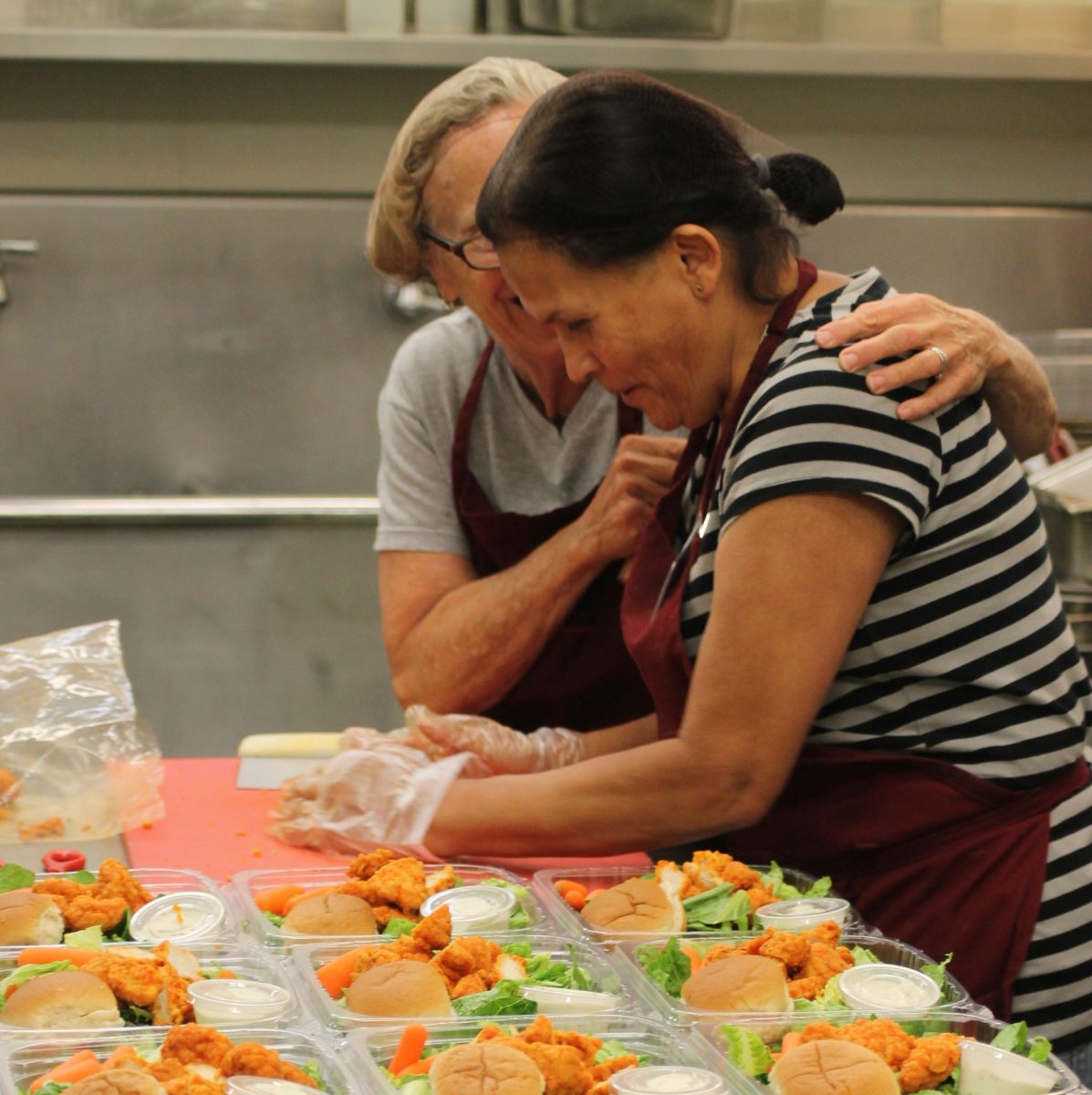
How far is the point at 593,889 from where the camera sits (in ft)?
5.35

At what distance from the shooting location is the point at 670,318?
62.0 inches

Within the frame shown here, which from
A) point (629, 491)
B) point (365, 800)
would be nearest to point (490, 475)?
point (629, 491)

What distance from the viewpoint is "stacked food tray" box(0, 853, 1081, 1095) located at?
43.9 inches

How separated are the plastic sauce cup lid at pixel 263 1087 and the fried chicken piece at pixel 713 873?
1.73 ft

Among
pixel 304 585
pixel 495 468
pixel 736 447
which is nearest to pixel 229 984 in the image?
pixel 736 447

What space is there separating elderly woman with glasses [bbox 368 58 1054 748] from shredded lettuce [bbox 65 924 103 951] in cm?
76

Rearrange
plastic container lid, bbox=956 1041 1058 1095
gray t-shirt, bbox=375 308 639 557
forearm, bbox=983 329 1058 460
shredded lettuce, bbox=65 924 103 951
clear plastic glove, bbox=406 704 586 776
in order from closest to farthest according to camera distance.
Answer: plastic container lid, bbox=956 1041 1058 1095, shredded lettuce, bbox=65 924 103 951, forearm, bbox=983 329 1058 460, clear plastic glove, bbox=406 704 586 776, gray t-shirt, bbox=375 308 639 557

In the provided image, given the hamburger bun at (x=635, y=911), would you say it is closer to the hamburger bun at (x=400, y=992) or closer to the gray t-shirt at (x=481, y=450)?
the hamburger bun at (x=400, y=992)

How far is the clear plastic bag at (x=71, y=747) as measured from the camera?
6.13 ft

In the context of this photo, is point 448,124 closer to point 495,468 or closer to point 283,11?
point 495,468

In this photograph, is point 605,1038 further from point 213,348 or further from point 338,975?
point 213,348

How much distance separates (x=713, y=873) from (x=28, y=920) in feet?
2.17

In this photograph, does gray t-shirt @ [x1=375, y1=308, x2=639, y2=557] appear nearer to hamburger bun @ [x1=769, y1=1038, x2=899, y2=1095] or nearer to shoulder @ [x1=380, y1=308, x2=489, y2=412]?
shoulder @ [x1=380, y1=308, x2=489, y2=412]

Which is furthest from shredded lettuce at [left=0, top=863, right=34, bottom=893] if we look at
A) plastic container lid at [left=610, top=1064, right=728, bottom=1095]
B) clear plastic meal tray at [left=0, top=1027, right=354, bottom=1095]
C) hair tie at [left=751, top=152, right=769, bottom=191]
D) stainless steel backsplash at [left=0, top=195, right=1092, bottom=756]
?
stainless steel backsplash at [left=0, top=195, right=1092, bottom=756]
